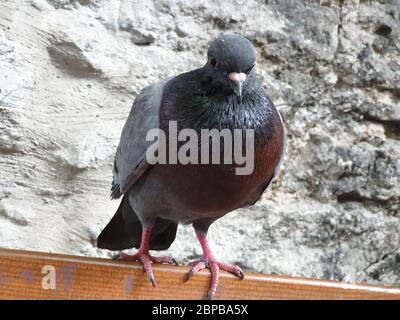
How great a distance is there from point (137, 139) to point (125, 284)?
0.38 meters

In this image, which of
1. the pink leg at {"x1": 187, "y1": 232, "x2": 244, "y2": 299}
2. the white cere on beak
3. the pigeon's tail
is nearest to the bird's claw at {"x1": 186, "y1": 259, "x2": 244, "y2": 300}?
the pink leg at {"x1": 187, "y1": 232, "x2": 244, "y2": 299}

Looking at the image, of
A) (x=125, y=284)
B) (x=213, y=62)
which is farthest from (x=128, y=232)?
(x=213, y=62)

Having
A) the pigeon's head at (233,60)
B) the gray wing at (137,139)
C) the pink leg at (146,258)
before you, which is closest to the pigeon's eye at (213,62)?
the pigeon's head at (233,60)

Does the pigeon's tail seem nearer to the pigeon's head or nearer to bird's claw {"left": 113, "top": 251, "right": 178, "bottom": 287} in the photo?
bird's claw {"left": 113, "top": 251, "right": 178, "bottom": 287}

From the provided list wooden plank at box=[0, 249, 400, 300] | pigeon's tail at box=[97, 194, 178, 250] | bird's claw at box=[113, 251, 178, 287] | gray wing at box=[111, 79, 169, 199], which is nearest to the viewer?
wooden plank at box=[0, 249, 400, 300]

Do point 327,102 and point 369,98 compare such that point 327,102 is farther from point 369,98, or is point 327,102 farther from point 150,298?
point 150,298

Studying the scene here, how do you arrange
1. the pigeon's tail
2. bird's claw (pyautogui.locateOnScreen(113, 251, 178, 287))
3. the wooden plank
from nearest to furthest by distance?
the wooden plank < bird's claw (pyautogui.locateOnScreen(113, 251, 178, 287)) < the pigeon's tail

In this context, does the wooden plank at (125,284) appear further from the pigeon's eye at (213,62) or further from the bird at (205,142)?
the pigeon's eye at (213,62)

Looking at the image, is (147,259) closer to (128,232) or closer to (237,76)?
(128,232)

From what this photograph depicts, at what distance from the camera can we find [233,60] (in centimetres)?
145

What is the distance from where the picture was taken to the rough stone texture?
1815 mm

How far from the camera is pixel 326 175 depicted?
82.7 inches

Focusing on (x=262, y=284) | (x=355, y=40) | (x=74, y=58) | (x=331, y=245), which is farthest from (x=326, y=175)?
(x=74, y=58)

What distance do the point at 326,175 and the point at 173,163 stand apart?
77 cm
